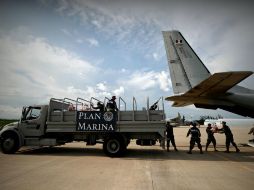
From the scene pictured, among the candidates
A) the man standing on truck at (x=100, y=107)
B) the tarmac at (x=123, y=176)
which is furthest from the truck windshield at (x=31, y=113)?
the tarmac at (x=123, y=176)

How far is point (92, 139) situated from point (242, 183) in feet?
23.2

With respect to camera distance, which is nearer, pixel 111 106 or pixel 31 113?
pixel 111 106

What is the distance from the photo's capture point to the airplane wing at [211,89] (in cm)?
1001

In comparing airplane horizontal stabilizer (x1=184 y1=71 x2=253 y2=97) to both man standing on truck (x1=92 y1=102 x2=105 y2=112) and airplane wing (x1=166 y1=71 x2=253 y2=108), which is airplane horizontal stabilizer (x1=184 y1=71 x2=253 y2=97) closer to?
airplane wing (x1=166 y1=71 x2=253 y2=108)

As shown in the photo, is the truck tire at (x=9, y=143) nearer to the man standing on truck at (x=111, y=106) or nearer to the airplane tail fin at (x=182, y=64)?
the man standing on truck at (x=111, y=106)

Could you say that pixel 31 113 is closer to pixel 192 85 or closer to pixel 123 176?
pixel 123 176

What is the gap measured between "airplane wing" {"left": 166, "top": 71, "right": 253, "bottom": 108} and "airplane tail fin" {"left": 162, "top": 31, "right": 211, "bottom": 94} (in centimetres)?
99

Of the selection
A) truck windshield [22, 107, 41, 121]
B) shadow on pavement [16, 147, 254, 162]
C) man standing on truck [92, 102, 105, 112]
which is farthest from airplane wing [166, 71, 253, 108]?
truck windshield [22, 107, 41, 121]

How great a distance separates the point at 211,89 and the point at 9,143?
10.9 metres

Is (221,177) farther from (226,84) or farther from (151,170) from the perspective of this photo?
(226,84)

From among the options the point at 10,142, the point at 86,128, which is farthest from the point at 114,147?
the point at 10,142

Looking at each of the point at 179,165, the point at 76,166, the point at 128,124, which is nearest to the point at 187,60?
the point at 128,124

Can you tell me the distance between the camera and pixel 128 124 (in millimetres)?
10539

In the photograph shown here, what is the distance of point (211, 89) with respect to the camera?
38.8ft
